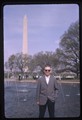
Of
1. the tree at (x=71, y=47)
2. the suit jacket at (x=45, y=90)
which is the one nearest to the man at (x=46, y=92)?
the suit jacket at (x=45, y=90)

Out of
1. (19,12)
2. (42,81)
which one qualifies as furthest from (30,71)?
(19,12)

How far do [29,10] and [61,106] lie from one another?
109cm

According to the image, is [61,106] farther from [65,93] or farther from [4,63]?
[4,63]

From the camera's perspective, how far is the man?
6.49 m

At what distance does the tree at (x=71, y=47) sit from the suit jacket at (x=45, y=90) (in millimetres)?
253

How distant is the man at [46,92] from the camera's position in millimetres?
6492

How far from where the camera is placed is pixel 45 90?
6.52 meters

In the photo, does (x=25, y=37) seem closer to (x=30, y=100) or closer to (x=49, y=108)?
(x=30, y=100)

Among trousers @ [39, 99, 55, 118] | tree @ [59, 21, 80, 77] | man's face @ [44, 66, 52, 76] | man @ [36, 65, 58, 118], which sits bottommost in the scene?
trousers @ [39, 99, 55, 118]

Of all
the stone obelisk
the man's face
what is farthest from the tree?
the stone obelisk

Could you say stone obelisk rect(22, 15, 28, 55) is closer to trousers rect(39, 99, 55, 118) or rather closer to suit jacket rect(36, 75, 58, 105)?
suit jacket rect(36, 75, 58, 105)

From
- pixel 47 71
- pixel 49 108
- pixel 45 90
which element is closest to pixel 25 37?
pixel 47 71

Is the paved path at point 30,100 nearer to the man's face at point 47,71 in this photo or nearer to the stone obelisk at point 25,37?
the man's face at point 47,71

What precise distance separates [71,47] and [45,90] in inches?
21.5
